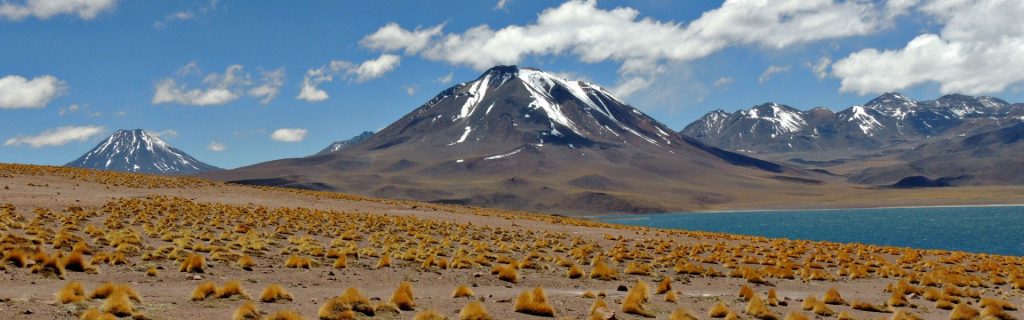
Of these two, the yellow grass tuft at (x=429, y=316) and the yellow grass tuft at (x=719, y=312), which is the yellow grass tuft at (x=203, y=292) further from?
the yellow grass tuft at (x=719, y=312)

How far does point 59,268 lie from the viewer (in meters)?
17.9

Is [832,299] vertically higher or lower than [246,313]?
lower

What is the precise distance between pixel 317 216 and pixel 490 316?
106ft

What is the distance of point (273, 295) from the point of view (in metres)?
15.8

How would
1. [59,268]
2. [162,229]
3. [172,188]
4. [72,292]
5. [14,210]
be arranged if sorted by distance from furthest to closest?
[172,188]
[14,210]
[162,229]
[59,268]
[72,292]

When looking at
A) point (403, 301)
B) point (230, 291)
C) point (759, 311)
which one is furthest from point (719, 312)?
point (230, 291)

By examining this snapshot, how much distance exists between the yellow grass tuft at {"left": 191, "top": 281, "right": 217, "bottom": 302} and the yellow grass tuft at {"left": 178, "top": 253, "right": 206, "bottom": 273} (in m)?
4.85

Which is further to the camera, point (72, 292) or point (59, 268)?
point (59, 268)

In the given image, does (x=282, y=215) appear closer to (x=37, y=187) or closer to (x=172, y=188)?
(x=37, y=187)

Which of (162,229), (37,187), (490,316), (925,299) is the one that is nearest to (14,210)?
(162,229)

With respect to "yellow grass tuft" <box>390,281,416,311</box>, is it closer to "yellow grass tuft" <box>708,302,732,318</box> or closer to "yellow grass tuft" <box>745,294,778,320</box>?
"yellow grass tuft" <box>708,302,732,318</box>

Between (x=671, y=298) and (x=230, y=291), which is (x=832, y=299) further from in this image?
(x=230, y=291)

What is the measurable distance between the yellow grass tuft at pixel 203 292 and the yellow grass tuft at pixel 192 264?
4.85 metres

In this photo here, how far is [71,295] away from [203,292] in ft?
7.80
